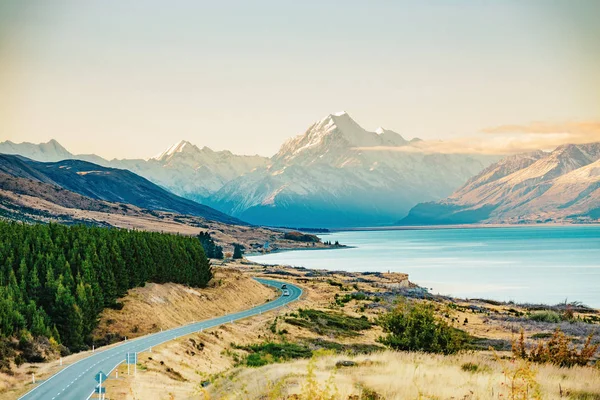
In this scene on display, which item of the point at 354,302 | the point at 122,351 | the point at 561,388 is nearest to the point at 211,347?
the point at 122,351

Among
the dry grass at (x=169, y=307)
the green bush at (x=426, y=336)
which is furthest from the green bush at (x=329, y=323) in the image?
the green bush at (x=426, y=336)

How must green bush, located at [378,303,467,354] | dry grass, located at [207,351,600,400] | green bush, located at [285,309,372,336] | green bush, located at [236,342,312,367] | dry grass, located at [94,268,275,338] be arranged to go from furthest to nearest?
green bush, located at [285,309,372,336] → dry grass, located at [94,268,275,338] → green bush, located at [236,342,312,367] → green bush, located at [378,303,467,354] → dry grass, located at [207,351,600,400]

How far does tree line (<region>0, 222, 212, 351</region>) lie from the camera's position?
59250mm

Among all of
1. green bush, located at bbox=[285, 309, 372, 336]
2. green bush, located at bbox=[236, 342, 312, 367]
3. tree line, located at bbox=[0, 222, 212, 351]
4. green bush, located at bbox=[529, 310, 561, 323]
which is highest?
tree line, located at bbox=[0, 222, 212, 351]

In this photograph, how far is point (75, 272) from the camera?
7525 centimetres

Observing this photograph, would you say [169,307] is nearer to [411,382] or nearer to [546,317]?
[546,317]

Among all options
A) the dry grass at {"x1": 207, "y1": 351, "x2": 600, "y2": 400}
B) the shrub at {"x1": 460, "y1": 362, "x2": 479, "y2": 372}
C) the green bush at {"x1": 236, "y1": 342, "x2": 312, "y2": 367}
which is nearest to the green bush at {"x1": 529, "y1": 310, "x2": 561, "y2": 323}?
the green bush at {"x1": 236, "y1": 342, "x2": 312, "y2": 367}

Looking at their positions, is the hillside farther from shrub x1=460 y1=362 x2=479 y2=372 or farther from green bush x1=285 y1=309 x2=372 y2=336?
green bush x1=285 y1=309 x2=372 y2=336

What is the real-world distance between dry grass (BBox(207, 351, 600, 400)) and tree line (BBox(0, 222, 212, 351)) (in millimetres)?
36117

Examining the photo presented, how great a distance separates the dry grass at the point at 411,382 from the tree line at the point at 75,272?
1422 inches

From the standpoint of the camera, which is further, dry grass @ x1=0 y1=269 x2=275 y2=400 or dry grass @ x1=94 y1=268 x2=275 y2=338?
dry grass @ x1=94 y1=268 x2=275 y2=338

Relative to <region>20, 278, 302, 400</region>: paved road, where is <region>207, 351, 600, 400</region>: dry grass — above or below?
above

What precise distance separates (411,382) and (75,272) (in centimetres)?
6268

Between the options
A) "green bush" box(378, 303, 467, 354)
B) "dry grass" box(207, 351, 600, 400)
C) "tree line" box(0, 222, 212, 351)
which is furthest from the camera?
"tree line" box(0, 222, 212, 351)
